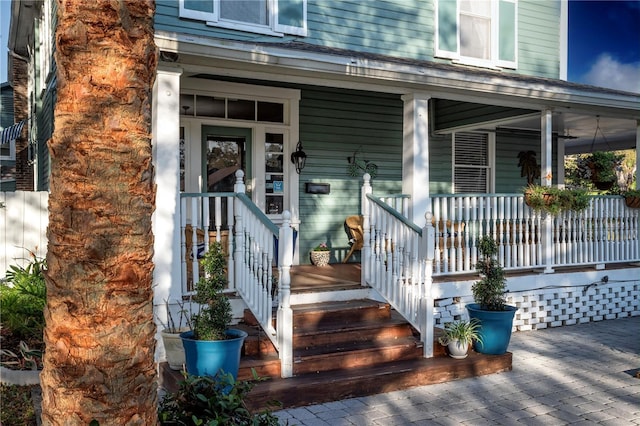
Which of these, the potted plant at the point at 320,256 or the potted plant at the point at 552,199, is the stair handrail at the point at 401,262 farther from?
the potted plant at the point at 552,199

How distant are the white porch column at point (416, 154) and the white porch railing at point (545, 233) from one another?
26cm

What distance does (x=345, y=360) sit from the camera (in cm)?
509

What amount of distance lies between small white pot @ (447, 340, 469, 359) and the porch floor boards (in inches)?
2.7

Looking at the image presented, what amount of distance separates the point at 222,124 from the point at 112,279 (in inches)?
229

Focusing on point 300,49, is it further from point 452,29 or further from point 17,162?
point 17,162

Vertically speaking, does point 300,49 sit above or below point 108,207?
above

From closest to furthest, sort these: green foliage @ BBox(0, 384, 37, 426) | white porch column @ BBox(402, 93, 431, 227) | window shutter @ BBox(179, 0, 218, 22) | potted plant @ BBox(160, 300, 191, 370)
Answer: green foliage @ BBox(0, 384, 37, 426), potted plant @ BBox(160, 300, 191, 370), white porch column @ BBox(402, 93, 431, 227), window shutter @ BBox(179, 0, 218, 22)

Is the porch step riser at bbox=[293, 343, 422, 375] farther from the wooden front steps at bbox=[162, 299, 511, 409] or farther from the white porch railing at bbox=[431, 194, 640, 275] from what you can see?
the white porch railing at bbox=[431, 194, 640, 275]

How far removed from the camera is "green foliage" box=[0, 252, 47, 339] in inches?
212

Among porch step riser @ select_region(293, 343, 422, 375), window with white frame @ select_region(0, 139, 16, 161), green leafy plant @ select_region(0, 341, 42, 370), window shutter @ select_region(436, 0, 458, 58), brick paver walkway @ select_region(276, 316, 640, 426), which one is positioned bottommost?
brick paver walkway @ select_region(276, 316, 640, 426)

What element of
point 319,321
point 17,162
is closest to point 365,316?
point 319,321

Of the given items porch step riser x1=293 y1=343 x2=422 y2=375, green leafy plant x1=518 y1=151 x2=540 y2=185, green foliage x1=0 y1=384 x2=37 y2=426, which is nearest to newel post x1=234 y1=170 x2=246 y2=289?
porch step riser x1=293 y1=343 x2=422 y2=375

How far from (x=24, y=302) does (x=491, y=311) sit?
4.75 metres

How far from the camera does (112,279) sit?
6.79ft
